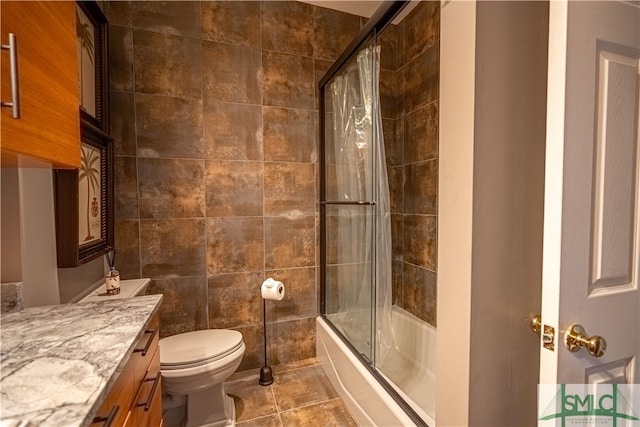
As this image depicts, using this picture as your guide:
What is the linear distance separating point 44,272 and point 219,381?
935mm

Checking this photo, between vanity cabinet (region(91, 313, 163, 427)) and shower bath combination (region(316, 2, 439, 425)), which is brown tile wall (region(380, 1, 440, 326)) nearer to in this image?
shower bath combination (region(316, 2, 439, 425))

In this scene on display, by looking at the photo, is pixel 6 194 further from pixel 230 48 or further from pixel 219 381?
pixel 230 48

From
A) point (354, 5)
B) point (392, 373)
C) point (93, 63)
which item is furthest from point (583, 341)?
point (354, 5)

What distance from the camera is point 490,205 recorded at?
81 centimetres

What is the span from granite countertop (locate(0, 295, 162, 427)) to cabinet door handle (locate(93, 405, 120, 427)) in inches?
2.5

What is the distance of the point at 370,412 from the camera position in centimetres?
144

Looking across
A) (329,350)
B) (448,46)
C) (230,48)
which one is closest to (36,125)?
(448,46)

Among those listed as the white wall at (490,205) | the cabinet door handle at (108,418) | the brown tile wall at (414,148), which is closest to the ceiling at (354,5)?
the brown tile wall at (414,148)

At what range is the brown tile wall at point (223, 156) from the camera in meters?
1.80

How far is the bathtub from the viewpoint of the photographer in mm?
1311

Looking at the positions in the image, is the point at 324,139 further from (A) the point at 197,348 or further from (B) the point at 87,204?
(A) the point at 197,348

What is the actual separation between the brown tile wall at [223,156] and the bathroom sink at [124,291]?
18cm

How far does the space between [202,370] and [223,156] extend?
1301mm

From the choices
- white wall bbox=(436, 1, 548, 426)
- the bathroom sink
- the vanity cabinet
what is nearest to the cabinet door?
the vanity cabinet
